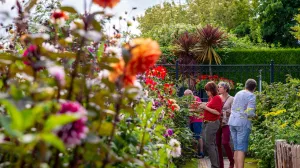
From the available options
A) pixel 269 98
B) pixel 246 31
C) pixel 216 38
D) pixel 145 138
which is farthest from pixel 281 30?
pixel 145 138

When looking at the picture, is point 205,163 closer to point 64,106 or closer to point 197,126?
point 197,126

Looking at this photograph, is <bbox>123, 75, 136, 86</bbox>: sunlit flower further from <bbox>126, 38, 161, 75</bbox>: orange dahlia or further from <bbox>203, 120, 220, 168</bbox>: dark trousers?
<bbox>203, 120, 220, 168</bbox>: dark trousers

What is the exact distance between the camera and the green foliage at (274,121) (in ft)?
22.3

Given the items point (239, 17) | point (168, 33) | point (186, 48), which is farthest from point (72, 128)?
point (239, 17)

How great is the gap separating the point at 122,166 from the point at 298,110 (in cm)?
569

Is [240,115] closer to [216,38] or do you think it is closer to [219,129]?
[219,129]

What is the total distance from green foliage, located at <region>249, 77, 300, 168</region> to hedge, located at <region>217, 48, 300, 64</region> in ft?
33.9

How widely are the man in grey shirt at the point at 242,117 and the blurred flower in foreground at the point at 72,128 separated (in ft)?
20.7

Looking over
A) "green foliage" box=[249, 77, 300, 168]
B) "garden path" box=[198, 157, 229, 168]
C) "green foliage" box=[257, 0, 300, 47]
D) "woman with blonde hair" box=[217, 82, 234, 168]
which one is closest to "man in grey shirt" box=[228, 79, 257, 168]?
"green foliage" box=[249, 77, 300, 168]

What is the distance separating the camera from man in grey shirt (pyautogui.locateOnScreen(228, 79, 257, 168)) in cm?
758

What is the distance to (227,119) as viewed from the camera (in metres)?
8.23

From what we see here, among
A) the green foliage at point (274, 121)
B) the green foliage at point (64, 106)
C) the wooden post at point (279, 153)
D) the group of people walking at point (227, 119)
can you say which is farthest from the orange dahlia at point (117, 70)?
the group of people walking at point (227, 119)

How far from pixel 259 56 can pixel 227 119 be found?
11.8 meters

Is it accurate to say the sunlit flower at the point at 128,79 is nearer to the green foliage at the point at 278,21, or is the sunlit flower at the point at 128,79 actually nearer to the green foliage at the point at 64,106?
the green foliage at the point at 64,106
